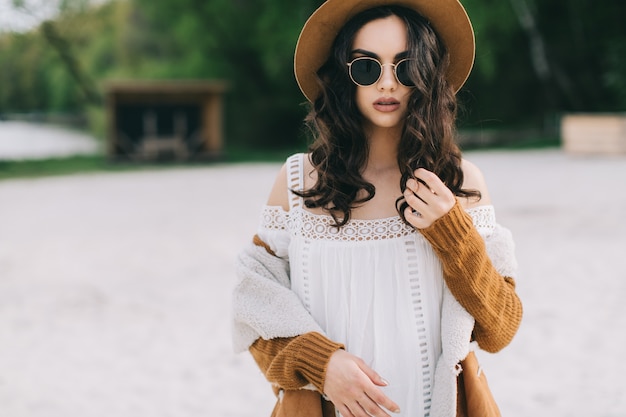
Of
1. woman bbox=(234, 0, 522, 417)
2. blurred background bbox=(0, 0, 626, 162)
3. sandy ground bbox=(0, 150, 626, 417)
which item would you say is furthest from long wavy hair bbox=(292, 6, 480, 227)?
blurred background bbox=(0, 0, 626, 162)

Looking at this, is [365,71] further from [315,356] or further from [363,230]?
[315,356]

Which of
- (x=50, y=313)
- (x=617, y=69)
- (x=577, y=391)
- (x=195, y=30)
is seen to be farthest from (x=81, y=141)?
(x=577, y=391)

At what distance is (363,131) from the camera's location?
5.60 feet

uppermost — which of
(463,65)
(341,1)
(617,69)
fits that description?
(341,1)

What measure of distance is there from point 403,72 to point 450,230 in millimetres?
338

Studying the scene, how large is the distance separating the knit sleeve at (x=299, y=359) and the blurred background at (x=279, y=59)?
19.2 metres

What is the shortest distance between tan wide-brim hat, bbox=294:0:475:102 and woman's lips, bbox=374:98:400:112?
179 mm

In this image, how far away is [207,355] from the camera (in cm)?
485

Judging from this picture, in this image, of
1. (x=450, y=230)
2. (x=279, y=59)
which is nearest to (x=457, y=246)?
(x=450, y=230)

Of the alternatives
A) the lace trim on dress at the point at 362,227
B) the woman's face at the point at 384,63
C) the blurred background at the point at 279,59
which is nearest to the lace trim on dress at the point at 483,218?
the lace trim on dress at the point at 362,227

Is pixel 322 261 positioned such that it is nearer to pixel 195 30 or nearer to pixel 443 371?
pixel 443 371

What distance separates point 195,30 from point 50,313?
56.2 ft

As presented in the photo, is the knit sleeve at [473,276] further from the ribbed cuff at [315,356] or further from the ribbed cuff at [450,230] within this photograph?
the ribbed cuff at [315,356]

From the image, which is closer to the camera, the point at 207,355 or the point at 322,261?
the point at 322,261
